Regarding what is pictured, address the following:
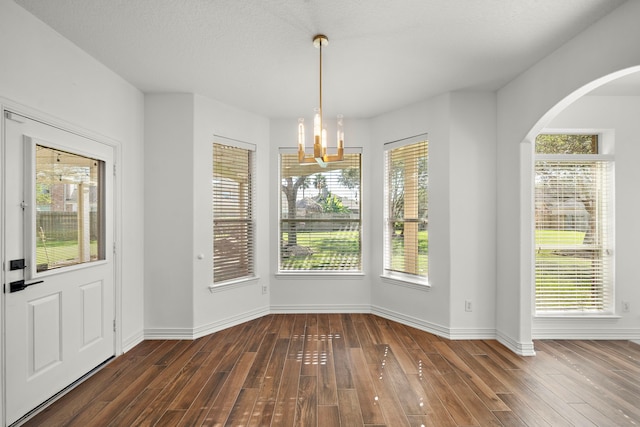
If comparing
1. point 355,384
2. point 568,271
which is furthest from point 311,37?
point 568,271

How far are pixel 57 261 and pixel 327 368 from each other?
2407mm

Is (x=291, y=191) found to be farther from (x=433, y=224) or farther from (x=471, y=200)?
(x=471, y=200)

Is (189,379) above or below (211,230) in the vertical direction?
below

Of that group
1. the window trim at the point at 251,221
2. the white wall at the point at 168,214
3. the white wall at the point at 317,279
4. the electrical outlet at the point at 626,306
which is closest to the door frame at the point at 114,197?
the white wall at the point at 168,214

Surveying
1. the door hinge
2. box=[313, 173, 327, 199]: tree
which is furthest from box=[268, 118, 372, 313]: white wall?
the door hinge

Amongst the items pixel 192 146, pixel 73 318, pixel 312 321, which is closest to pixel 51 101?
pixel 192 146

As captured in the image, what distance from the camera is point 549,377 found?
281cm

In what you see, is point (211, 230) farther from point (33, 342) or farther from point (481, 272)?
point (481, 272)

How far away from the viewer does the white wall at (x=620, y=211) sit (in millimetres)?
3691

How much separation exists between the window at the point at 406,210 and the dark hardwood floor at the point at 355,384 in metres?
0.93

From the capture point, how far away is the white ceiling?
2232mm

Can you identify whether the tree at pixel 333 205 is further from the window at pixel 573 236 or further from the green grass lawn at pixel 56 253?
the green grass lawn at pixel 56 253

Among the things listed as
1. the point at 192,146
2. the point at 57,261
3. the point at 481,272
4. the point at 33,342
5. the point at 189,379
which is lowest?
the point at 189,379

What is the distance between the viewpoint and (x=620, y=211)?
12.1 ft
